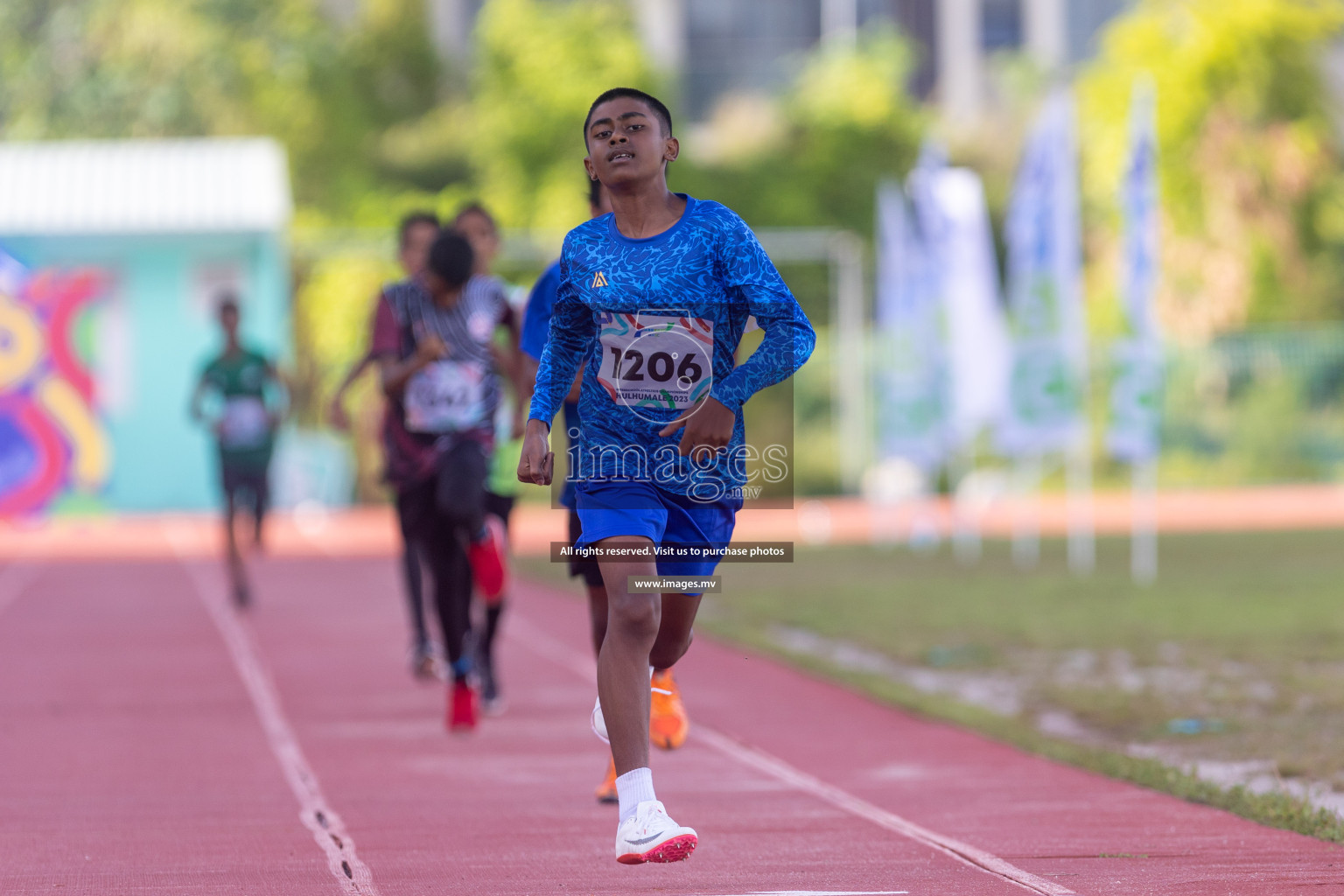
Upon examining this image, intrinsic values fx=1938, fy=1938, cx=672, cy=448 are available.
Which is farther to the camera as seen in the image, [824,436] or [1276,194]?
[1276,194]

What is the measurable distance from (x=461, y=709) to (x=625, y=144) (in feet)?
11.5

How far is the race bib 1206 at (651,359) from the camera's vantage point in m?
4.92

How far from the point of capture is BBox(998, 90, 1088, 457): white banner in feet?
55.5

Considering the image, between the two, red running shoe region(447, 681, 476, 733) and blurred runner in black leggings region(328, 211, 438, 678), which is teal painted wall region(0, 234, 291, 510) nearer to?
blurred runner in black leggings region(328, 211, 438, 678)

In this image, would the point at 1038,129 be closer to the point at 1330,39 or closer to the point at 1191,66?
the point at 1191,66

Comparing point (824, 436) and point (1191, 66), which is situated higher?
point (1191, 66)

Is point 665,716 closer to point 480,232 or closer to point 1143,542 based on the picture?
point 480,232

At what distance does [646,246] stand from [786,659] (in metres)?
6.14

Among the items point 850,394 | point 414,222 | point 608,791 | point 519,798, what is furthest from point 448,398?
point 850,394

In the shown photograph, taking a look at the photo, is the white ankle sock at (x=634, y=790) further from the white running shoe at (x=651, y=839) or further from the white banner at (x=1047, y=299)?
the white banner at (x=1047, y=299)

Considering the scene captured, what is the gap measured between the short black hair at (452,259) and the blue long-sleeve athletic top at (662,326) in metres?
3.03

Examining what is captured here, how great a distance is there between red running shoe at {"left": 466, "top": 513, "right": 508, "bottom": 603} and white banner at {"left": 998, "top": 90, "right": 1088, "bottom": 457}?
9792mm

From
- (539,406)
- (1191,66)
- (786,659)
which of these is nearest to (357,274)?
(1191,66)

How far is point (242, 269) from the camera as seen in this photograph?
33000 millimetres
